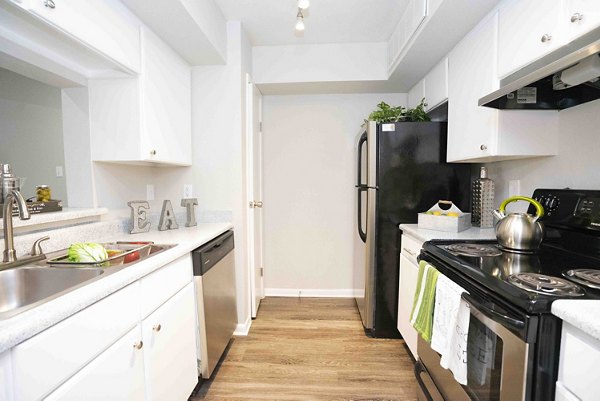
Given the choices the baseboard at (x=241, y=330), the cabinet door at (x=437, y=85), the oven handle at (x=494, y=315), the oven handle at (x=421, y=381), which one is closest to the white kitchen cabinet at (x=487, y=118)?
the cabinet door at (x=437, y=85)

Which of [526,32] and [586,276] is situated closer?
[586,276]

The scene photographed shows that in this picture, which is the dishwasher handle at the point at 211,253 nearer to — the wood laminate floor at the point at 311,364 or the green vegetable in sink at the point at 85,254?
the green vegetable in sink at the point at 85,254

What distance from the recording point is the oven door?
2.55 feet

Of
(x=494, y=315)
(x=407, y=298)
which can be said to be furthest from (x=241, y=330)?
(x=494, y=315)

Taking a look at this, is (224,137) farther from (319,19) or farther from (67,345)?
(67,345)

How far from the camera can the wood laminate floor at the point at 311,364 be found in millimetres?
1623

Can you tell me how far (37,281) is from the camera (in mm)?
1013

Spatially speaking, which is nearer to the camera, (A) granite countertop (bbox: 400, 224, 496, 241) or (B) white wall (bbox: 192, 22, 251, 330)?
(A) granite countertop (bbox: 400, 224, 496, 241)

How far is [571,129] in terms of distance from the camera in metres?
1.34

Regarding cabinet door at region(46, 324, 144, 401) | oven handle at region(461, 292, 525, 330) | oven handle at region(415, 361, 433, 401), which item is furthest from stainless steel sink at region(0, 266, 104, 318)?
oven handle at region(415, 361, 433, 401)

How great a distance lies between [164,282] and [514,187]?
6.66 ft

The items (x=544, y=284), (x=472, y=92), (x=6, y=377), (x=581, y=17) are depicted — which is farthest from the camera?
(x=472, y=92)

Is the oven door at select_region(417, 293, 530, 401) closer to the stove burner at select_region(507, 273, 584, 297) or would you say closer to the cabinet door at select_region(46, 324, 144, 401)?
the stove burner at select_region(507, 273, 584, 297)

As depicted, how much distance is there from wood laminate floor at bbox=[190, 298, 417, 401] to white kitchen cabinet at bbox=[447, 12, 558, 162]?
56.5 inches
